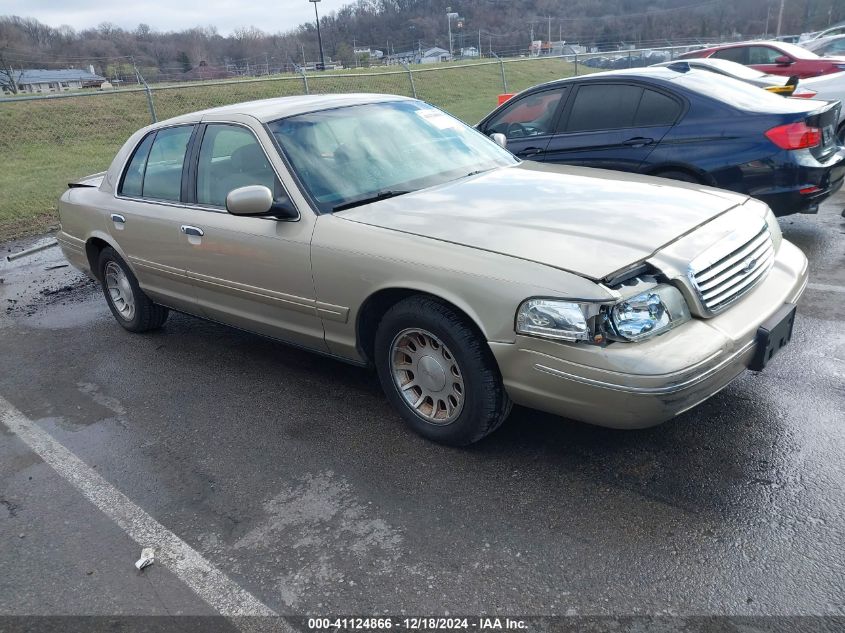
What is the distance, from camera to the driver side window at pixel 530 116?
687 cm

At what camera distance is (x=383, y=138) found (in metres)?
4.33

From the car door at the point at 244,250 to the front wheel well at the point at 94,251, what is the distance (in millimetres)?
1434

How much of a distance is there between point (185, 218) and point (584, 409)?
2.87 meters

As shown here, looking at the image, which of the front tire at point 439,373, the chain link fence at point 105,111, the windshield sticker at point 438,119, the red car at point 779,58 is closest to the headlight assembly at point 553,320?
the front tire at point 439,373

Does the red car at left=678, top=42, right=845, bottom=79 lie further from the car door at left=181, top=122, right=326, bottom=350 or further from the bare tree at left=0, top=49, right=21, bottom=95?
the bare tree at left=0, top=49, right=21, bottom=95

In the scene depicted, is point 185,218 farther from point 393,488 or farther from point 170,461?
point 393,488

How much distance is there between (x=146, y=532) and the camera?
3.12 m

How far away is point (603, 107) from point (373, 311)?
3.88 m

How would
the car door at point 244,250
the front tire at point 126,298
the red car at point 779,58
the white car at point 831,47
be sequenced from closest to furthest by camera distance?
the car door at point 244,250 → the front tire at point 126,298 → the red car at point 779,58 → the white car at point 831,47

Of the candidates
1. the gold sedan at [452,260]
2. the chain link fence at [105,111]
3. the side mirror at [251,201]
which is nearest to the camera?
the gold sedan at [452,260]

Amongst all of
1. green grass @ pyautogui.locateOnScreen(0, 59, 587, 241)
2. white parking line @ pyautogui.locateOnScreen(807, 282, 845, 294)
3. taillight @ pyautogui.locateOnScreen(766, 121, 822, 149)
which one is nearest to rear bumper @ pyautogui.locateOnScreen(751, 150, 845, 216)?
taillight @ pyautogui.locateOnScreen(766, 121, 822, 149)

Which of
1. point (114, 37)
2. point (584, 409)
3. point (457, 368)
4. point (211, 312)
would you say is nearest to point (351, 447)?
point (457, 368)

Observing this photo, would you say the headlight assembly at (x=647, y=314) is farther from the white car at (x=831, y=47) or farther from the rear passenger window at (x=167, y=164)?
the white car at (x=831, y=47)

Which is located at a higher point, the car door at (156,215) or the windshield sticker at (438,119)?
the windshield sticker at (438,119)
